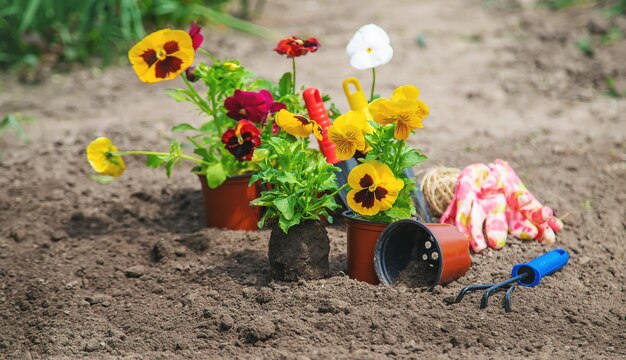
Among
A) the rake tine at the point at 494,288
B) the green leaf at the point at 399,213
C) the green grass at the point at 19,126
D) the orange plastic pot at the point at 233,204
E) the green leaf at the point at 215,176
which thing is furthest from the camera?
the green grass at the point at 19,126

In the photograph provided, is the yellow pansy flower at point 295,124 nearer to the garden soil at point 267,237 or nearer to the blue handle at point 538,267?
the garden soil at point 267,237

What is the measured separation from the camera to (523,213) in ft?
10.7

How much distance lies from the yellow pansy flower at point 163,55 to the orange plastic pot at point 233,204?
20.8 inches

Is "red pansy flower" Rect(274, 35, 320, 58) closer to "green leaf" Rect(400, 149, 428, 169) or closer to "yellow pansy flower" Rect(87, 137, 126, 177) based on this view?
"green leaf" Rect(400, 149, 428, 169)

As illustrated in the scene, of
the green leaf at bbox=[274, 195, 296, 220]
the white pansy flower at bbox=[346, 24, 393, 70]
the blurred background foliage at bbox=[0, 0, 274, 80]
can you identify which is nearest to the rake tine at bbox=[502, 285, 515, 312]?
the green leaf at bbox=[274, 195, 296, 220]

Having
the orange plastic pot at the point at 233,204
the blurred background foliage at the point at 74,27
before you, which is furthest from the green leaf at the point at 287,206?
the blurred background foliage at the point at 74,27

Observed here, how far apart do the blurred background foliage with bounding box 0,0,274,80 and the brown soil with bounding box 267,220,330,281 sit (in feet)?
12.3

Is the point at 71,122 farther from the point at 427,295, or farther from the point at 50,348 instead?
the point at 427,295

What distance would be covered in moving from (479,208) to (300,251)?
815 millimetres

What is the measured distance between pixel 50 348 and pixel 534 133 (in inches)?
124

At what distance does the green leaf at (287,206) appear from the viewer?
267cm

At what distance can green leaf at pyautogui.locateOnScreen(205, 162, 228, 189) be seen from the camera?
3135 mm

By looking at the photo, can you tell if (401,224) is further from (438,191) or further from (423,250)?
(438,191)

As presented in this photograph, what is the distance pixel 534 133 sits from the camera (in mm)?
4750
